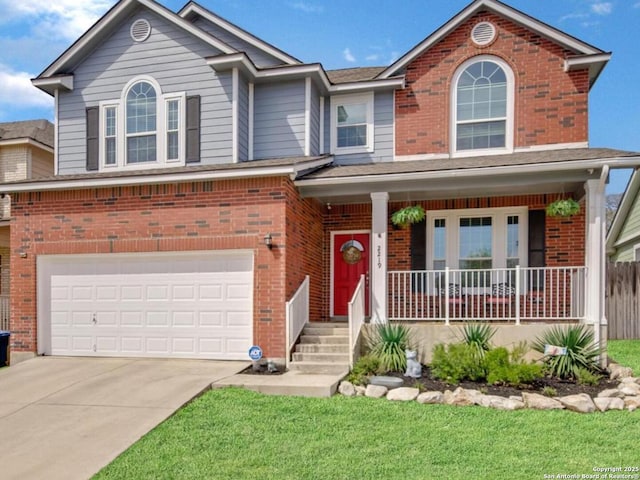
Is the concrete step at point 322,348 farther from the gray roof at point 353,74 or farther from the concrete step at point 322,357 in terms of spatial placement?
the gray roof at point 353,74

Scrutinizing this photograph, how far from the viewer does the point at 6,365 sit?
33.9 feet

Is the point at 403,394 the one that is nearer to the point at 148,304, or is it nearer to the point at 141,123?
the point at 148,304

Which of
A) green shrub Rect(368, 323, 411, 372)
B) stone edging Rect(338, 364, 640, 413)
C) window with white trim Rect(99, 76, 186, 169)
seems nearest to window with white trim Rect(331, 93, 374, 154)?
window with white trim Rect(99, 76, 186, 169)

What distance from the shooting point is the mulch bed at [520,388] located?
750 cm

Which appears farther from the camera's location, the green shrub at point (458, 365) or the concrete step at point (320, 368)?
the concrete step at point (320, 368)

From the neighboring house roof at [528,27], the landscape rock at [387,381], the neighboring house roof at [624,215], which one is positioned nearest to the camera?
the landscape rock at [387,381]

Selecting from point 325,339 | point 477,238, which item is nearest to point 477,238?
point 477,238

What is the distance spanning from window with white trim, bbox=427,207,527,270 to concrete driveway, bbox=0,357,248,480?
16.5 ft

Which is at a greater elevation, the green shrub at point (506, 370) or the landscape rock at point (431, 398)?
the green shrub at point (506, 370)

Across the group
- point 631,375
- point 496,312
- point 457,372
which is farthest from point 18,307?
point 631,375

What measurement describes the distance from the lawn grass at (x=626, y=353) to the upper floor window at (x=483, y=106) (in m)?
4.72

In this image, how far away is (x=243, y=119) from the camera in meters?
11.3

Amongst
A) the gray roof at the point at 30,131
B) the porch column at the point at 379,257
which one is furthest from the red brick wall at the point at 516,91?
the gray roof at the point at 30,131

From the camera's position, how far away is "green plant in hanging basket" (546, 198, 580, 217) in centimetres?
963
